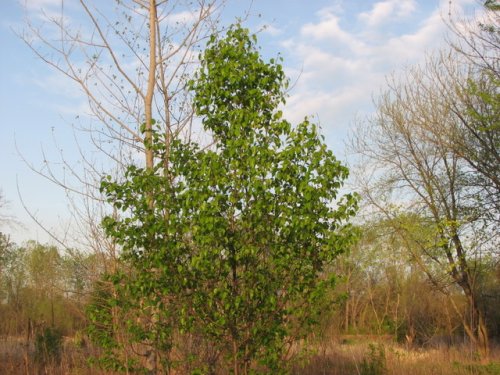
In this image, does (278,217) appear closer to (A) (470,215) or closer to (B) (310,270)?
(B) (310,270)

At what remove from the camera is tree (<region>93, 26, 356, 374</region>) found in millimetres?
5273

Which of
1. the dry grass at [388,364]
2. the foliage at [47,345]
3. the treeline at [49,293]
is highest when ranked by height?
the treeline at [49,293]

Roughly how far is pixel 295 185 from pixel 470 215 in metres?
11.9

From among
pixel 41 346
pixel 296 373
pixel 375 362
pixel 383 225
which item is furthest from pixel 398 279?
pixel 41 346

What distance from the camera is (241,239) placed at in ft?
17.7

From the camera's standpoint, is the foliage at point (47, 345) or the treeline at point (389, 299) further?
the treeline at point (389, 299)

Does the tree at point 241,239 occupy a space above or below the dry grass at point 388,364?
above

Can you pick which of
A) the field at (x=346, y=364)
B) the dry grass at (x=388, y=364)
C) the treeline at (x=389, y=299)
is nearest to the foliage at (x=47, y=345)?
the field at (x=346, y=364)

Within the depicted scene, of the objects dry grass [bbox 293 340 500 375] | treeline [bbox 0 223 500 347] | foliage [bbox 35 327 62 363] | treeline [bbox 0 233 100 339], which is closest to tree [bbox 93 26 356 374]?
treeline [bbox 0 233 100 339]

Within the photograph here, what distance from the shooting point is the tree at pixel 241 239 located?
17.3ft

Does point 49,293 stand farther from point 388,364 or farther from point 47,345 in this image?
point 388,364

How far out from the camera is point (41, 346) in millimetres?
10430

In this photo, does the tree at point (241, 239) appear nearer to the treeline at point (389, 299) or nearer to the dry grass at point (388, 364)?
the dry grass at point (388, 364)

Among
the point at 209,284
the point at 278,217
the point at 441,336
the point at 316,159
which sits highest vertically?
the point at 316,159
